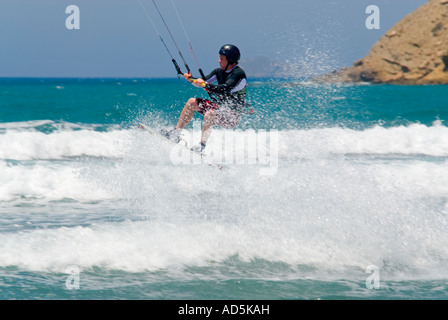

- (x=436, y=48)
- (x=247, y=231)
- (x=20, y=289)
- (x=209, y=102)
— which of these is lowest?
(x=20, y=289)

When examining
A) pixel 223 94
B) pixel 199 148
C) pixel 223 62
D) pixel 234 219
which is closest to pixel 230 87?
pixel 223 94

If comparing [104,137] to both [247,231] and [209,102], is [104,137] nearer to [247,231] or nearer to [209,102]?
[209,102]

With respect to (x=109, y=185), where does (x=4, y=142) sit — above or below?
above

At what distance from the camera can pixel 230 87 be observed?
7.95m

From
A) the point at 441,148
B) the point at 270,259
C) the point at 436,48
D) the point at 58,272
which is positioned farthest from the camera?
the point at 436,48

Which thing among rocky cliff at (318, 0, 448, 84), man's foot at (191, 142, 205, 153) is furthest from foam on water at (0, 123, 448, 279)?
rocky cliff at (318, 0, 448, 84)

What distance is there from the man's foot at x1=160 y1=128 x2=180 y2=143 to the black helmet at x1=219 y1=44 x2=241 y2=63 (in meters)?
1.43

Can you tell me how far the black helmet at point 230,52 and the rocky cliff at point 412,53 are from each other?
38792 millimetres

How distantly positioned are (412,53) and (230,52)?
42.1 m

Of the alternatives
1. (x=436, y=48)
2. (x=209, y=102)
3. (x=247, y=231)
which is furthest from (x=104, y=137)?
(x=436, y=48)

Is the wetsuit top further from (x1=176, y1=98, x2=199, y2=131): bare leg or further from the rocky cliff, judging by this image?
the rocky cliff

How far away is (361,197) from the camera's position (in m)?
7.11

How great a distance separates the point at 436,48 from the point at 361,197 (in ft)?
139

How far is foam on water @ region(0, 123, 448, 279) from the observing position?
19.3ft
